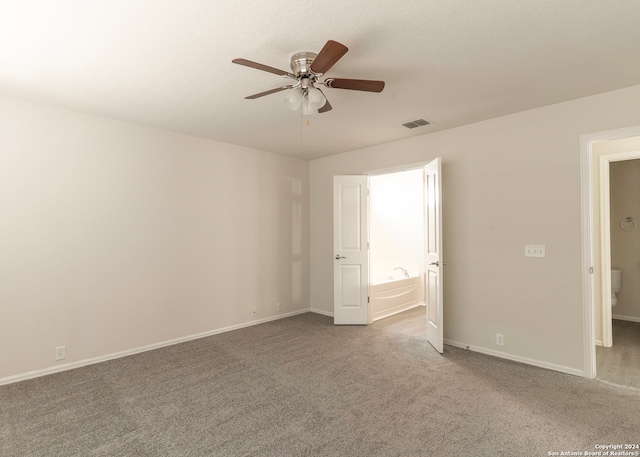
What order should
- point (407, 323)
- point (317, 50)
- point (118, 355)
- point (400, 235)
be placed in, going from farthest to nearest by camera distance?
point (400, 235) < point (407, 323) < point (118, 355) < point (317, 50)

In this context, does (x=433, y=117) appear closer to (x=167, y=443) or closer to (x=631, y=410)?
(x=631, y=410)

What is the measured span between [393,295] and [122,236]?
4.03m

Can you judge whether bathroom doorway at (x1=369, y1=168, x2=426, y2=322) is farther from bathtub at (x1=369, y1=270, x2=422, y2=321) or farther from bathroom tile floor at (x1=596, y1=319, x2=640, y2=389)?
bathroom tile floor at (x1=596, y1=319, x2=640, y2=389)

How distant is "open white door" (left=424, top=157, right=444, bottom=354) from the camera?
3.78m

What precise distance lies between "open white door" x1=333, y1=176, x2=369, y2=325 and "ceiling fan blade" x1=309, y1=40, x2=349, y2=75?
9.76 feet

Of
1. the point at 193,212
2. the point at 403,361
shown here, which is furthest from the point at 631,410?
the point at 193,212

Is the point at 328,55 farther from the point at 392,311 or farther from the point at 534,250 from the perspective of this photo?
the point at 392,311

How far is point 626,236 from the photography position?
527 cm

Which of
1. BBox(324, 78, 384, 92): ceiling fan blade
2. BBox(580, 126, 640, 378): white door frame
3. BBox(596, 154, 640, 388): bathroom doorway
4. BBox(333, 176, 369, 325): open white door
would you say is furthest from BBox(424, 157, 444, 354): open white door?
BBox(596, 154, 640, 388): bathroom doorway

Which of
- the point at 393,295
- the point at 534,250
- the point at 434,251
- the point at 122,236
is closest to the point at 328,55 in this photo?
the point at 434,251

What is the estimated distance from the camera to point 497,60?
2.50m

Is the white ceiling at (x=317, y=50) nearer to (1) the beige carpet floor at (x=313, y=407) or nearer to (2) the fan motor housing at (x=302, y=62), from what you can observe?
(2) the fan motor housing at (x=302, y=62)

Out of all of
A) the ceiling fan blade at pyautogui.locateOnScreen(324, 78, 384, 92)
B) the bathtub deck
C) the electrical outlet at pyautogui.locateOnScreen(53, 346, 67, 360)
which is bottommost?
the bathtub deck

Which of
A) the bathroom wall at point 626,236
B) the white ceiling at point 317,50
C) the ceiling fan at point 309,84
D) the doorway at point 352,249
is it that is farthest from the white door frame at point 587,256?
the bathroom wall at point 626,236
